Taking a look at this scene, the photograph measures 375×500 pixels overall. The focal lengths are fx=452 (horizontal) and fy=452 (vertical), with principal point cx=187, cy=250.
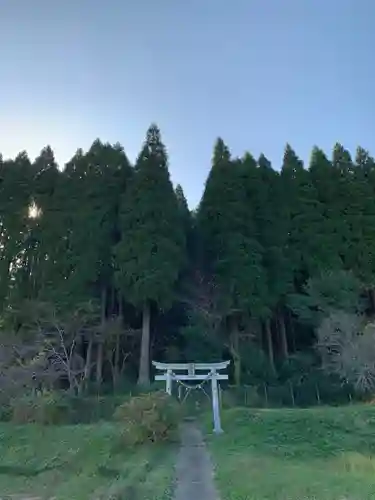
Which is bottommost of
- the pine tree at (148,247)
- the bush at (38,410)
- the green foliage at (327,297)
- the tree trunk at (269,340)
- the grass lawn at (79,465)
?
the grass lawn at (79,465)

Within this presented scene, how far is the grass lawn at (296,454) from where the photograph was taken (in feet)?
20.2

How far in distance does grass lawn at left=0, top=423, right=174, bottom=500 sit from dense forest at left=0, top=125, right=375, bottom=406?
16.3 ft

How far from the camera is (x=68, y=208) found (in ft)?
74.4

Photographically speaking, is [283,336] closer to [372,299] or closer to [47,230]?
[372,299]

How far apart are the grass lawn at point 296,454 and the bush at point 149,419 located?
118cm

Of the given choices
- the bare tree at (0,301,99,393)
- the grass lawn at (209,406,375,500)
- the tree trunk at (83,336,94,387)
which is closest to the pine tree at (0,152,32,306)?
the bare tree at (0,301,99,393)

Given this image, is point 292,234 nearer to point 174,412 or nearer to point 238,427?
point 238,427

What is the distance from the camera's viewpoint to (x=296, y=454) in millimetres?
10891

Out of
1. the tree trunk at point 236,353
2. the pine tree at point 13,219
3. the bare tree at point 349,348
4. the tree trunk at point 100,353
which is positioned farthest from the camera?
the pine tree at point 13,219

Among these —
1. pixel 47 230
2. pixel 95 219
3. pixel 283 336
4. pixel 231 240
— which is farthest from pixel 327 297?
pixel 47 230

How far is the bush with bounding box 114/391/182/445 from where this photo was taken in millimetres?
10852

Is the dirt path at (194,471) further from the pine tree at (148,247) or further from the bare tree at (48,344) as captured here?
the pine tree at (148,247)

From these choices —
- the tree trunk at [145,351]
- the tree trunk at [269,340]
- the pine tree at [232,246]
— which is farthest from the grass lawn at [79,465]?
the tree trunk at [269,340]

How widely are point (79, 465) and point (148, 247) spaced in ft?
38.5
